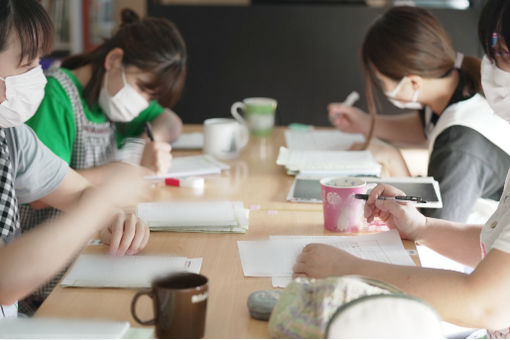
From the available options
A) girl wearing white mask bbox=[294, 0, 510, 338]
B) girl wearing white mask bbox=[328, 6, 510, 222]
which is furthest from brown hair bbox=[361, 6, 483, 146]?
girl wearing white mask bbox=[294, 0, 510, 338]

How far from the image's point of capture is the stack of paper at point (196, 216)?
1.33 m

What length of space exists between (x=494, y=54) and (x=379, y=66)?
73cm

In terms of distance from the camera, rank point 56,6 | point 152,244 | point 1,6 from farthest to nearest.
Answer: point 56,6, point 152,244, point 1,6

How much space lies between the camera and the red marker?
65.5 inches

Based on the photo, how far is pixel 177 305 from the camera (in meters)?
0.84

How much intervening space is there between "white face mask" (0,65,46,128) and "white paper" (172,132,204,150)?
79 cm

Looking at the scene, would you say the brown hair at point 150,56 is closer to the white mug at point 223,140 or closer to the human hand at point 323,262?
the white mug at point 223,140

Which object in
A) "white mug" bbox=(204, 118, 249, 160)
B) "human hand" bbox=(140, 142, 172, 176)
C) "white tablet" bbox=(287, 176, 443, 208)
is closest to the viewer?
"white tablet" bbox=(287, 176, 443, 208)

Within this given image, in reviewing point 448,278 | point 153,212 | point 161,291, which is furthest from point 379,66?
point 161,291

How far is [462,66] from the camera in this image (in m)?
1.87

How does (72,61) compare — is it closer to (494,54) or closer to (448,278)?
(494,54)

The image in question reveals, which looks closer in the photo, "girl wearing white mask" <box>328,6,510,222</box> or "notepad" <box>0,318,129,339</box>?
"notepad" <box>0,318,129,339</box>

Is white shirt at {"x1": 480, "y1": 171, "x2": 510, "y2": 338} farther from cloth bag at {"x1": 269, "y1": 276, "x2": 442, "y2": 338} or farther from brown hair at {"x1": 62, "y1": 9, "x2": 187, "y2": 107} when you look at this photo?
brown hair at {"x1": 62, "y1": 9, "x2": 187, "y2": 107}

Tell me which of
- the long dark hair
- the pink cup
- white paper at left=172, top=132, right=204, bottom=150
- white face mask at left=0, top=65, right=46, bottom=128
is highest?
the long dark hair
